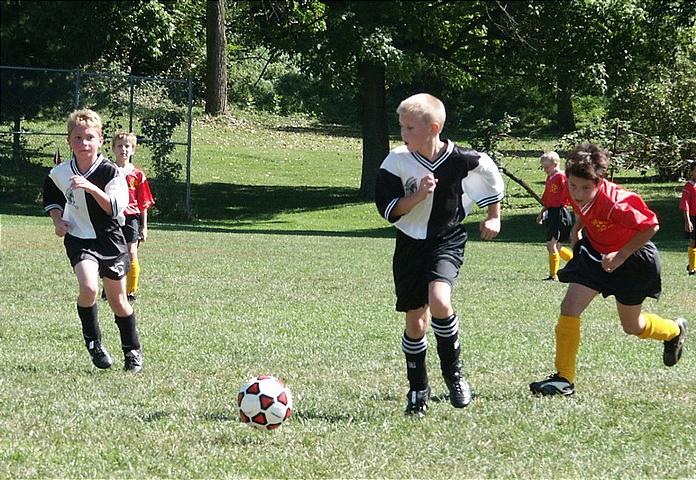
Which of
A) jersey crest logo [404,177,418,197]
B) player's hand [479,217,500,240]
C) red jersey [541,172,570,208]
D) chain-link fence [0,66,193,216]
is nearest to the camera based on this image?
jersey crest logo [404,177,418,197]

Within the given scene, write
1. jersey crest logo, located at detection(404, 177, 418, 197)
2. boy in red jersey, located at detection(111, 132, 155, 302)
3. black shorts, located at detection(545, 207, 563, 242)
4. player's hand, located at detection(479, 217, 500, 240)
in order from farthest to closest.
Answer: black shorts, located at detection(545, 207, 563, 242) → boy in red jersey, located at detection(111, 132, 155, 302) → player's hand, located at detection(479, 217, 500, 240) → jersey crest logo, located at detection(404, 177, 418, 197)

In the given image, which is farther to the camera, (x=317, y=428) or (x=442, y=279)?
(x=442, y=279)

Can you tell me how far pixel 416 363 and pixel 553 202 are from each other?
9836 mm

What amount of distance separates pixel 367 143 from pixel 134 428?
28565 mm

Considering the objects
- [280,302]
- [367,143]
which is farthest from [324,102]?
[280,302]

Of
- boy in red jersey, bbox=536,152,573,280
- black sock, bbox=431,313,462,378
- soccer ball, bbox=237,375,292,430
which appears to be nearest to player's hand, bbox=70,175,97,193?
soccer ball, bbox=237,375,292,430

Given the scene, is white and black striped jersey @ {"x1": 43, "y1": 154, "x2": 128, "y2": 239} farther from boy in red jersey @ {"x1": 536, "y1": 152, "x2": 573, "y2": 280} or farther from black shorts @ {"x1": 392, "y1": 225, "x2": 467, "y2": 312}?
boy in red jersey @ {"x1": 536, "y1": 152, "x2": 573, "y2": 280}

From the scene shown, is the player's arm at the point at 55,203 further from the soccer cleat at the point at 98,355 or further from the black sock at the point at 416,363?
the black sock at the point at 416,363

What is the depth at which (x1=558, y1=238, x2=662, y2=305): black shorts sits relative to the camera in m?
6.87

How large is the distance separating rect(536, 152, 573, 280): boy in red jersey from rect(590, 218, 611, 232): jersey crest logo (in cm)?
815

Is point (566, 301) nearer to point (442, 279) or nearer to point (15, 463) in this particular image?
point (442, 279)

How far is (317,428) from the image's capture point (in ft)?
19.0

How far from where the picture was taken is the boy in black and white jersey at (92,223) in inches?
285

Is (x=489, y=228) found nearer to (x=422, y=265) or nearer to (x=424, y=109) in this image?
(x=422, y=265)
